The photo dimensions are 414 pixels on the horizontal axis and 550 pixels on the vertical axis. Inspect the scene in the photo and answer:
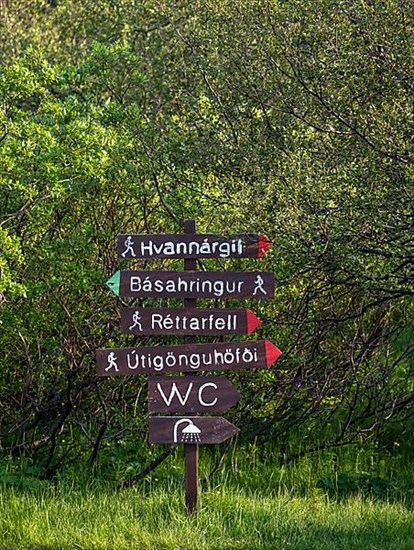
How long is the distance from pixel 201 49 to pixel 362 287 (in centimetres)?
312

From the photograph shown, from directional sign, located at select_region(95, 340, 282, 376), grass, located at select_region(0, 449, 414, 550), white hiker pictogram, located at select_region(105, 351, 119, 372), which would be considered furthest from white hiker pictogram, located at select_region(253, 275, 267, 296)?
grass, located at select_region(0, 449, 414, 550)

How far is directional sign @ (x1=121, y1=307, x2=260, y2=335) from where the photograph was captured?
698 cm

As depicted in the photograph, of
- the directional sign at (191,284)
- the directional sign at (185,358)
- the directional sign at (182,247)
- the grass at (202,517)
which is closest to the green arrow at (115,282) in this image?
the directional sign at (191,284)

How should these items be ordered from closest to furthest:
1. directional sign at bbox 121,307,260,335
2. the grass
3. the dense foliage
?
1. the grass
2. directional sign at bbox 121,307,260,335
3. the dense foliage

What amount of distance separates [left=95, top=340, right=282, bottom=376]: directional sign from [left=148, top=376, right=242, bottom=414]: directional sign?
77 millimetres

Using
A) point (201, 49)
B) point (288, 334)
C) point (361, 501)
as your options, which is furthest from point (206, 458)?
point (201, 49)

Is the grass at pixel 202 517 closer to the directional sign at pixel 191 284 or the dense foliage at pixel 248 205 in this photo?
the dense foliage at pixel 248 205

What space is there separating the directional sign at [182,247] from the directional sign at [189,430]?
3.53ft

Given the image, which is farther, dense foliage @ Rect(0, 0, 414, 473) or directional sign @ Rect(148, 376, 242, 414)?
dense foliage @ Rect(0, 0, 414, 473)

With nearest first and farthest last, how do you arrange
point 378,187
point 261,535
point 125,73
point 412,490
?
1. point 261,535
2. point 378,187
3. point 412,490
4. point 125,73

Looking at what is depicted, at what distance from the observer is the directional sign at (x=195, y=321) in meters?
6.98

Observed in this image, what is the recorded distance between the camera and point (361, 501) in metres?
7.91

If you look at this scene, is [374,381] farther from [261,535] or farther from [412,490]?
[261,535]

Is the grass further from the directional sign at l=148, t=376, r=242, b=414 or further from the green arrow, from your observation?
the green arrow
